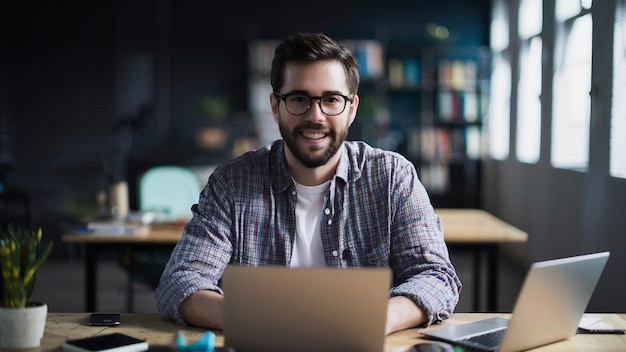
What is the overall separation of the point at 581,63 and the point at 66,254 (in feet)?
15.6

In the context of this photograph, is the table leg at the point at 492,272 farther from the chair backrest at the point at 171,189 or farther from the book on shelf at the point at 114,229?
the chair backrest at the point at 171,189

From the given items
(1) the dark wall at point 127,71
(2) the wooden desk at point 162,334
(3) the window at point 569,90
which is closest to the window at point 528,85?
(3) the window at point 569,90

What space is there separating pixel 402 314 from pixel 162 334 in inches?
20.5

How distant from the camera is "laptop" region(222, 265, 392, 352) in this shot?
1.30 m

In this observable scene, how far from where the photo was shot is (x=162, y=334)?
64.1 inches

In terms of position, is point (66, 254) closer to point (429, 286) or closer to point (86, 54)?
point (86, 54)

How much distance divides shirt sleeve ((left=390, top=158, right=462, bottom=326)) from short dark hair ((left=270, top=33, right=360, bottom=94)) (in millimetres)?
309

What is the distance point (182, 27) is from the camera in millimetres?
7754

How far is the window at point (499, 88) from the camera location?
7.04 metres

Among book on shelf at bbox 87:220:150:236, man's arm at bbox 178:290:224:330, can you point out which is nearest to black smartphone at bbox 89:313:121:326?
man's arm at bbox 178:290:224:330

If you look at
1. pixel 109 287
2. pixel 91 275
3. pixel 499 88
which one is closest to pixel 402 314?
pixel 91 275

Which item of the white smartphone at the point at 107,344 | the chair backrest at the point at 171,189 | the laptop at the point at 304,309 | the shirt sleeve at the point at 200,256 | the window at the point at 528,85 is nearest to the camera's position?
the laptop at the point at 304,309

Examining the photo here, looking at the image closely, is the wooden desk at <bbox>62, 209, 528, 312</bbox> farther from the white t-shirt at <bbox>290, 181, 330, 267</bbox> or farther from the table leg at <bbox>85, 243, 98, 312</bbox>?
the white t-shirt at <bbox>290, 181, 330, 267</bbox>

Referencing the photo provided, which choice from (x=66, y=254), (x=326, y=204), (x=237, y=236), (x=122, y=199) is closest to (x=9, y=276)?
(x=237, y=236)
